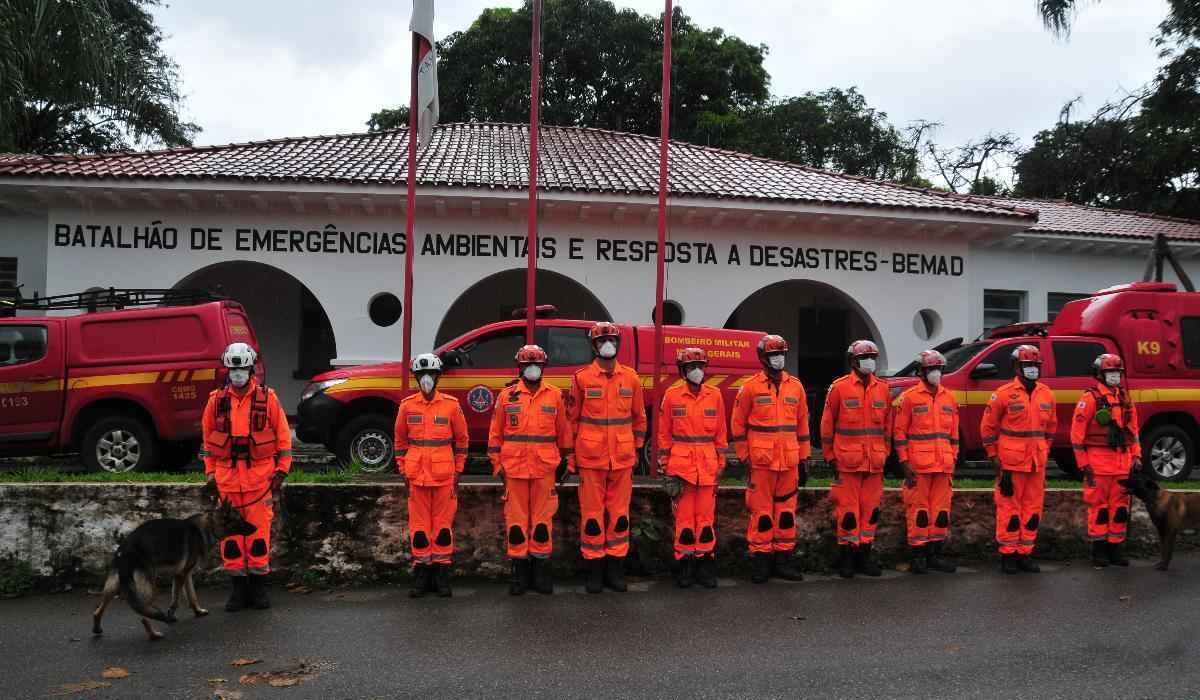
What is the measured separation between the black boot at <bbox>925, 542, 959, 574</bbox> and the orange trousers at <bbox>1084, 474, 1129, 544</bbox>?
4.15ft

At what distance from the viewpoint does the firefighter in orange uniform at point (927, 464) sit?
6703 mm

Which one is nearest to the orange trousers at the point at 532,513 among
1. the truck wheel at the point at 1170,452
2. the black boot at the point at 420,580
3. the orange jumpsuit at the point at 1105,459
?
the black boot at the point at 420,580

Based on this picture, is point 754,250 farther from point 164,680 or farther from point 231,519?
A: point 164,680

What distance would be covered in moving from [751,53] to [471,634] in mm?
28949

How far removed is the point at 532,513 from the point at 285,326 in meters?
11.0

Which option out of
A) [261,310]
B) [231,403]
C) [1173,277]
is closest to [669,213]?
[261,310]

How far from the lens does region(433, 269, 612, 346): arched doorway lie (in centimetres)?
1598

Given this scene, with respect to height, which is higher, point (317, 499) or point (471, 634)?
point (317, 499)

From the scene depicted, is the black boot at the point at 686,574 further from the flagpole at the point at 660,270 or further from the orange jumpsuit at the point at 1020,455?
the orange jumpsuit at the point at 1020,455

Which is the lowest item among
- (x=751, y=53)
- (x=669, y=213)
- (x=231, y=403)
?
(x=231, y=403)

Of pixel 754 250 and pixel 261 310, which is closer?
pixel 754 250

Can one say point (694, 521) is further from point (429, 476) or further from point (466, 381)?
point (466, 381)

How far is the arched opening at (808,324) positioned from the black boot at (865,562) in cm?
988

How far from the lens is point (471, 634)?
5.12m
